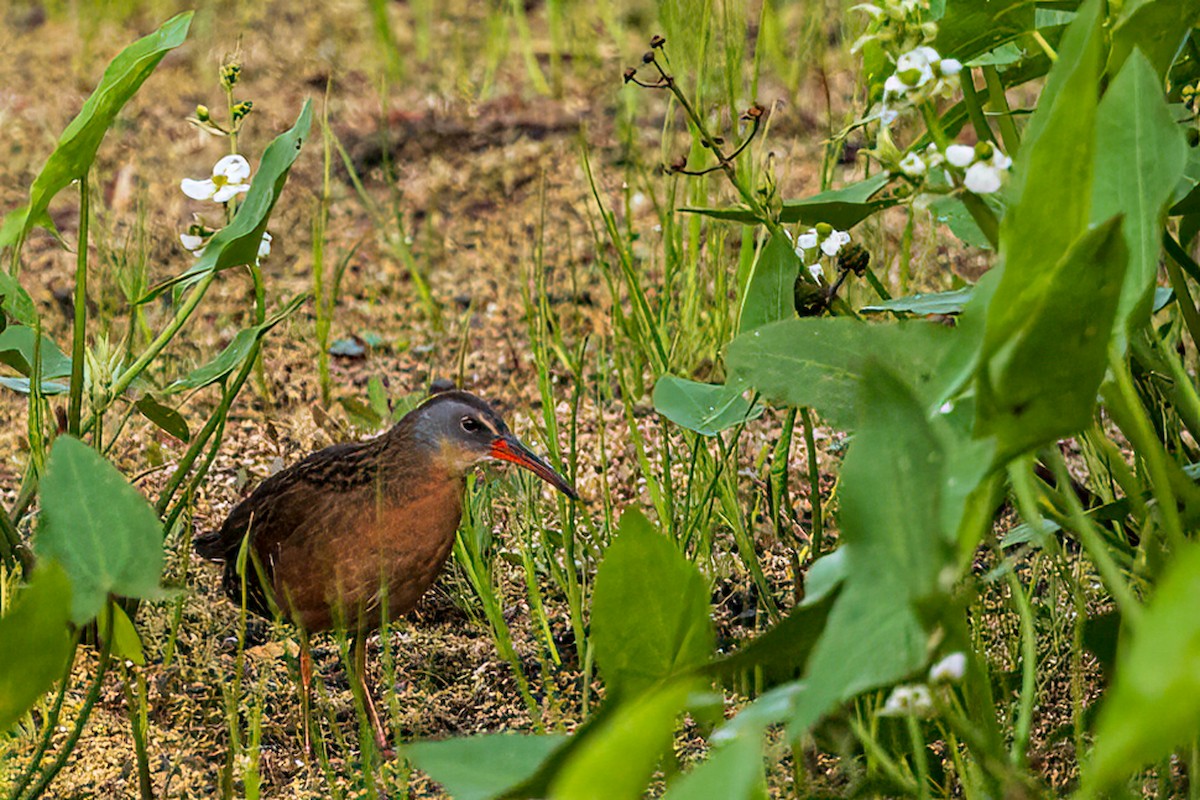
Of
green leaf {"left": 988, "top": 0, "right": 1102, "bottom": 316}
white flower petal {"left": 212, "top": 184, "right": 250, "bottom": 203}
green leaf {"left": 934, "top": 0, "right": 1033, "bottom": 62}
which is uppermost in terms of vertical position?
white flower petal {"left": 212, "top": 184, "right": 250, "bottom": 203}

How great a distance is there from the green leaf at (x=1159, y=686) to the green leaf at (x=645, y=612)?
560 mm

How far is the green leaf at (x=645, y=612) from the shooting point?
139cm

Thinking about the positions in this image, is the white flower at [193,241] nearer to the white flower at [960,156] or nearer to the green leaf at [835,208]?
the green leaf at [835,208]

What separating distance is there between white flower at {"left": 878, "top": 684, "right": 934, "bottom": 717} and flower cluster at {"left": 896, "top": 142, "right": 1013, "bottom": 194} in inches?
19.1

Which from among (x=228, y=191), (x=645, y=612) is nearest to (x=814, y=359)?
(x=645, y=612)

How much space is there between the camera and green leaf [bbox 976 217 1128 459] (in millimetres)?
1111

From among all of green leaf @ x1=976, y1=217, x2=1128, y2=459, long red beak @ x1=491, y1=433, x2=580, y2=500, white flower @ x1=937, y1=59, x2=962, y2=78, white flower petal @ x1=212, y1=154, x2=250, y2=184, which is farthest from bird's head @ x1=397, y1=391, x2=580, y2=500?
green leaf @ x1=976, y1=217, x2=1128, y2=459

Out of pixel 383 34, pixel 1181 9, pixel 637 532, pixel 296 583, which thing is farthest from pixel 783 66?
pixel 637 532

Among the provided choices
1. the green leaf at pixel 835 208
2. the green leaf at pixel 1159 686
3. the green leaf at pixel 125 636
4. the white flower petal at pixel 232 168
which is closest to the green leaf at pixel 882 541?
the green leaf at pixel 1159 686

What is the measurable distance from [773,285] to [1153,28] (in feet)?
1.95

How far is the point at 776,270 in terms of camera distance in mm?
1961

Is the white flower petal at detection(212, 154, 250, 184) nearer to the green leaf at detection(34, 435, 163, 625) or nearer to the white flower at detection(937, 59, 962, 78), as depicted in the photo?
the green leaf at detection(34, 435, 163, 625)

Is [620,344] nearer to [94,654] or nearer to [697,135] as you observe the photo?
[697,135]

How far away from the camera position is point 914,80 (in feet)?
4.91
